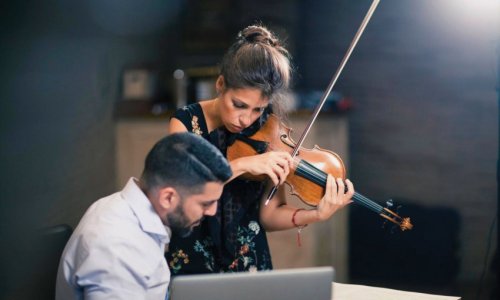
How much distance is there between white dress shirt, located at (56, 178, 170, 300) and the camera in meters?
1.43

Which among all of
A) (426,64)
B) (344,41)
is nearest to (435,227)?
(426,64)

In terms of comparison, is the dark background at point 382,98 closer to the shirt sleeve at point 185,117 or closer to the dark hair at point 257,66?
the shirt sleeve at point 185,117

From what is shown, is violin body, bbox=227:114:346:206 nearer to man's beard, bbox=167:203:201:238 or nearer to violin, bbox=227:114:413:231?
violin, bbox=227:114:413:231

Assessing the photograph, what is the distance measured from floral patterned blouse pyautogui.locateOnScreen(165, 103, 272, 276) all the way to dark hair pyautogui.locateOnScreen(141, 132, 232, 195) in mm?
426

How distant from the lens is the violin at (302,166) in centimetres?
205

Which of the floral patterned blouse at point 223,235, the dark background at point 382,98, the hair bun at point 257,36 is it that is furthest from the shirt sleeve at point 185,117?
the dark background at point 382,98

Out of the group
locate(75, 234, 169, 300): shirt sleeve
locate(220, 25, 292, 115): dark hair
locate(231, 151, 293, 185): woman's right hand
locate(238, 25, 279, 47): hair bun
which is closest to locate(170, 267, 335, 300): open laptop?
locate(75, 234, 169, 300): shirt sleeve

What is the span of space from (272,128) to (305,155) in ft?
0.41

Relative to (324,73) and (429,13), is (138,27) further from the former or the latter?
(429,13)

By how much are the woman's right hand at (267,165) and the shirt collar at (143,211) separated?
376 millimetres

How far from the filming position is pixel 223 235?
202cm

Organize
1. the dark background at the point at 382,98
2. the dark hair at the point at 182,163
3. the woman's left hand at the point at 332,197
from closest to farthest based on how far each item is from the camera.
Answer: the dark hair at the point at 182,163 < the woman's left hand at the point at 332,197 < the dark background at the point at 382,98

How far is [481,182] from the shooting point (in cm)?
346

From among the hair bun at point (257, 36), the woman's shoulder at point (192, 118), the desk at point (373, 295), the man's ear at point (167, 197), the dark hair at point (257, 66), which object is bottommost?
the desk at point (373, 295)
